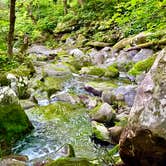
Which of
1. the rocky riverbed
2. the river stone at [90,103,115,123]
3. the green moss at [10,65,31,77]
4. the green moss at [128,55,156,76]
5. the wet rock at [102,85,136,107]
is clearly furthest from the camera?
the green moss at [128,55,156,76]

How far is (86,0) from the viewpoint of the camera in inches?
832

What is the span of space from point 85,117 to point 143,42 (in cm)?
596

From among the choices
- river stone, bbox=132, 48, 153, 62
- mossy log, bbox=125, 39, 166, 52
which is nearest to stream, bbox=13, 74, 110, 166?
river stone, bbox=132, 48, 153, 62

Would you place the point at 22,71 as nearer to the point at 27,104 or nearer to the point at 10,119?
the point at 27,104

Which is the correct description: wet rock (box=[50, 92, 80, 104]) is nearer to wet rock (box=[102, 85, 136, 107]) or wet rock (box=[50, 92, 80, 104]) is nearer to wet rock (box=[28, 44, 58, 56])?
wet rock (box=[102, 85, 136, 107])

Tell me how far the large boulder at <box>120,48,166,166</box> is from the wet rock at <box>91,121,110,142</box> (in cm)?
186

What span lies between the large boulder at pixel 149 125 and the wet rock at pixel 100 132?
1.86 metres

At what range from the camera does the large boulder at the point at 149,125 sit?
4.10 metres

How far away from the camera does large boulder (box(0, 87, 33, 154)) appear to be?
6.52 meters

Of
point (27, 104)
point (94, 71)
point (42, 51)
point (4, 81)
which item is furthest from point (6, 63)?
point (42, 51)

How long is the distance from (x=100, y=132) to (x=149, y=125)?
2473 millimetres

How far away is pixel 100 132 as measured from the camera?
21.4ft

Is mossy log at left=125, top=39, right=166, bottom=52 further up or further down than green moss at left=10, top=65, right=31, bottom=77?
further up

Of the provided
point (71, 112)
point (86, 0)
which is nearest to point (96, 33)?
point (86, 0)
